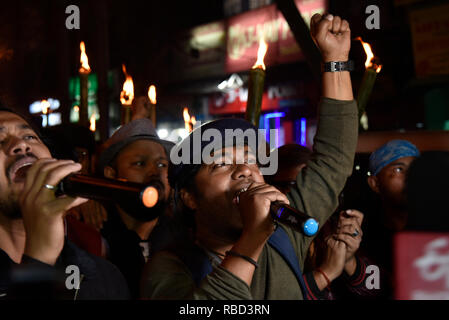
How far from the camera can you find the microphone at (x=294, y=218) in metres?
1.05

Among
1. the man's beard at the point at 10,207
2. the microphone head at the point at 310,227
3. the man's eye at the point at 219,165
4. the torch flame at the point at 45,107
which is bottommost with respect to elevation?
the microphone head at the point at 310,227

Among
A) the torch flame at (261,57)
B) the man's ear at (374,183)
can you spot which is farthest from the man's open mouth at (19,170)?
the man's ear at (374,183)

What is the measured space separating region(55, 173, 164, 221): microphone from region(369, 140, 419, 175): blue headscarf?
63.1 inches

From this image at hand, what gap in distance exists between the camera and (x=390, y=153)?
2203 millimetres

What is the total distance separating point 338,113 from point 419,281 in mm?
942

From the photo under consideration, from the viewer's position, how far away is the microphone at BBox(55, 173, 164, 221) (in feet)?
3.11

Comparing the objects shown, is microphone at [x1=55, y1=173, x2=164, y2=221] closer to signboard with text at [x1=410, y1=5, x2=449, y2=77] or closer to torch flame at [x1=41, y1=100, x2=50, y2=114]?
torch flame at [x1=41, y1=100, x2=50, y2=114]

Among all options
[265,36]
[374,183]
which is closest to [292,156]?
[374,183]

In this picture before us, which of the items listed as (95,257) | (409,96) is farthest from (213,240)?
(409,96)

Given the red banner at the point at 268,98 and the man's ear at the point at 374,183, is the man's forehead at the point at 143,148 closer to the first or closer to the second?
the man's ear at the point at 374,183

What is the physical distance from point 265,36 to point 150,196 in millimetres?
9603

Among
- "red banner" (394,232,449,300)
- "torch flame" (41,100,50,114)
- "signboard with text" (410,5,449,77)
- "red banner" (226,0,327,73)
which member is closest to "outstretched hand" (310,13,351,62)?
"red banner" (394,232,449,300)

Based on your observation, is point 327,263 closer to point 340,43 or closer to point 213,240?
point 213,240

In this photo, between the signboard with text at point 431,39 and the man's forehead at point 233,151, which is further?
the signboard with text at point 431,39
